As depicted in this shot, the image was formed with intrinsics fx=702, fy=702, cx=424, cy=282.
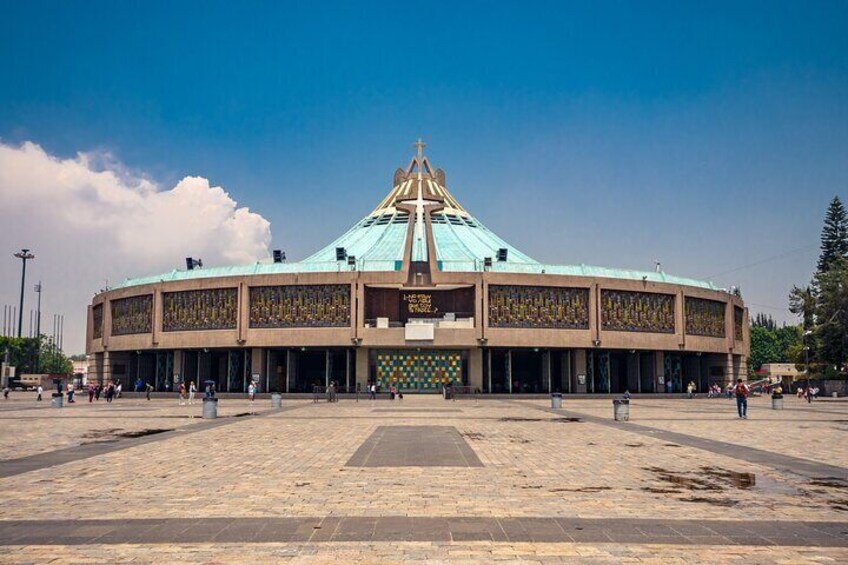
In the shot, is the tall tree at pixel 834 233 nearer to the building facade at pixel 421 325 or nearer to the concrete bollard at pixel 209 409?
the building facade at pixel 421 325

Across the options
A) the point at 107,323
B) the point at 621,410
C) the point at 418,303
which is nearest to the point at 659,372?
the point at 418,303

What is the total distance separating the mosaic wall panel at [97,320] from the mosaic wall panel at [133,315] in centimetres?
391

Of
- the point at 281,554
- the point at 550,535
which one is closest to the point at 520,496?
the point at 550,535

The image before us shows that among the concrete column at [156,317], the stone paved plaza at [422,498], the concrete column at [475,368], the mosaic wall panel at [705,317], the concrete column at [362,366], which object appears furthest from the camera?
the mosaic wall panel at [705,317]

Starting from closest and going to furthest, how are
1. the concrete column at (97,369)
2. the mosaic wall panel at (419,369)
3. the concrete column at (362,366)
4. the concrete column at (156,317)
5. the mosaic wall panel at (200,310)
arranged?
the concrete column at (362,366), the mosaic wall panel at (200,310), the mosaic wall panel at (419,369), the concrete column at (156,317), the concrete column at (97,369)

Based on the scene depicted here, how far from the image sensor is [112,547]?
8.02 meters

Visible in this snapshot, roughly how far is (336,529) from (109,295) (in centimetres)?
6720

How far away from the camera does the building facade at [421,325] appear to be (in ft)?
189

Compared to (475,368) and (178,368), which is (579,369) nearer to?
(475,368)

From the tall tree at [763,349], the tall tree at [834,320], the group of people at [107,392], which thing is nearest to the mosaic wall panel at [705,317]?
the tall tree at [834,320]

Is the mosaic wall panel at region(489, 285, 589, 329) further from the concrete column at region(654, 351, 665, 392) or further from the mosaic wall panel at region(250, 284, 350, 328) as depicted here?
the mosaic wall panel at region(250, 284, 350, 328)

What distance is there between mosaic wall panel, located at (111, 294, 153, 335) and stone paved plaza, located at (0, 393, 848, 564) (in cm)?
4488

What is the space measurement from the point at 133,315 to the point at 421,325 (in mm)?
28424

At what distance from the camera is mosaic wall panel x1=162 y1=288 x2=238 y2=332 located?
59.6m
